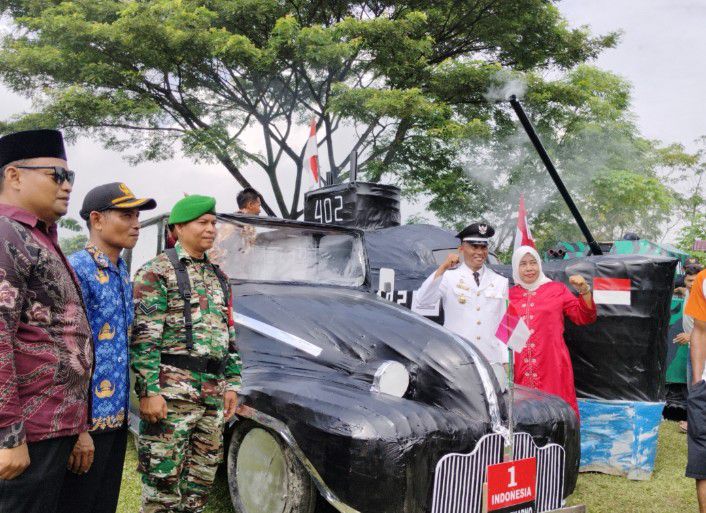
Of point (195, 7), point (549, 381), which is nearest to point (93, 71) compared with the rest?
point (195, 7)

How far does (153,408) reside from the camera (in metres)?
2.65

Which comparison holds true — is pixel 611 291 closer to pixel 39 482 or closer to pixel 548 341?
pixel 548 341

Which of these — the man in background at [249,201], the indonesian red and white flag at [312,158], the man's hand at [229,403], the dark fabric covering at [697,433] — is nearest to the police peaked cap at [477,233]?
the dark fabric covering at [697,433]

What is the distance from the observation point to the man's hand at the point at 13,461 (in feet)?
5.52

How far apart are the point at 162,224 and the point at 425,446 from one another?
2.81 metres

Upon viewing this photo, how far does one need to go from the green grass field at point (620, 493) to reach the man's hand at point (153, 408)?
1243mm

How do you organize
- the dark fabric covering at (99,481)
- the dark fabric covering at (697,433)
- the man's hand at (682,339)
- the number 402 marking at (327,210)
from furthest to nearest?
the number 402 marking at (327,210) → the man's hand at (682,339) → the dark fabric covering at (697,433) → the dark fabric covering at (99,481)

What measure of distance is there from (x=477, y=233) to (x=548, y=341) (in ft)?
3.05

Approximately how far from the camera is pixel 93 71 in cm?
1363

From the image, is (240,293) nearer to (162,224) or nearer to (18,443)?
(162,224)

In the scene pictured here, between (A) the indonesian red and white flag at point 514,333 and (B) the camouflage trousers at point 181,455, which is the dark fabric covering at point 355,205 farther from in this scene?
(B) the camouflage trousers at point 181,455

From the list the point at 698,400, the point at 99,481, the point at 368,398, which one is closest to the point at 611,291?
the point at 698,400

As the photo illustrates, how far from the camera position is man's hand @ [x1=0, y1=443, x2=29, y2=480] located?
1.68 meters

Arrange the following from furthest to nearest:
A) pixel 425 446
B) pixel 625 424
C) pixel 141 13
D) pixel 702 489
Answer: pixel 141 13
pixel 625 424
pixel 702 489
pixel 425 446
